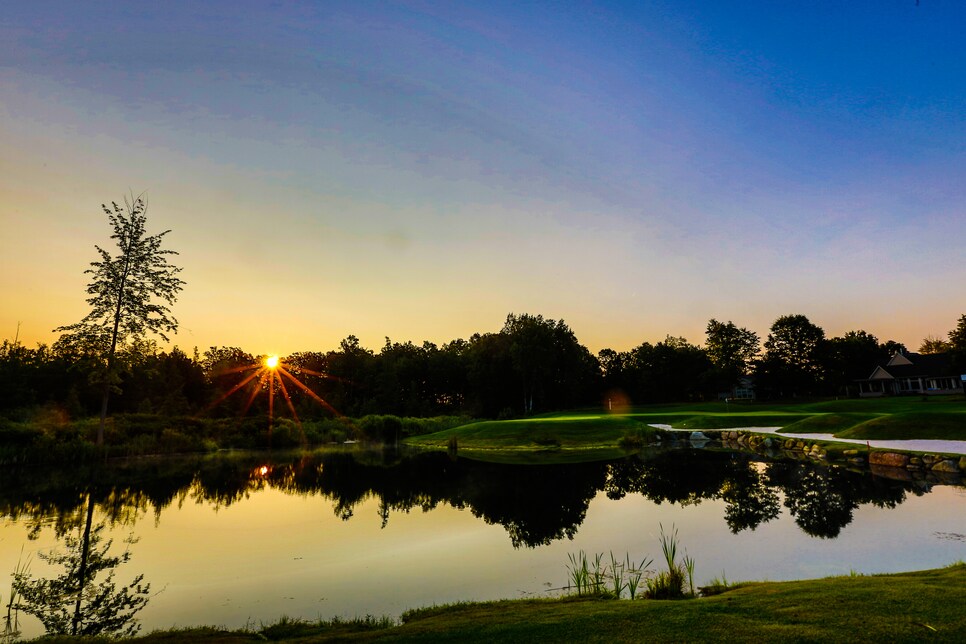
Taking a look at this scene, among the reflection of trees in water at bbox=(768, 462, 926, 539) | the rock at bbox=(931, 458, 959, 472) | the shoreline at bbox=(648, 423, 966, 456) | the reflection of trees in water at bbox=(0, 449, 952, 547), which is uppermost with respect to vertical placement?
the shoreline at bbox=(648, 423, 966, 456)

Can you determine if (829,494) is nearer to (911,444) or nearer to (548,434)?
(911,444)

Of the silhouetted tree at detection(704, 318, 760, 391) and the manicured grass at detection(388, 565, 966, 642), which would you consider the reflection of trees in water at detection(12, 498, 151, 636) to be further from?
the silhouetted tree at detection(704, 318, 760, 391)

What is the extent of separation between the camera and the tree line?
77938 millimetres

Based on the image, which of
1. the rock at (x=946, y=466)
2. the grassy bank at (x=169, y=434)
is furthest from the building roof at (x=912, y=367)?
the rock at (x=946, y=466)

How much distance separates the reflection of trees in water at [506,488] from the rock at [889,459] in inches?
86.5

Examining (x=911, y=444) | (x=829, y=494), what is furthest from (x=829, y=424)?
(x=829, y=494)

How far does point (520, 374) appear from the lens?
92.4 metres

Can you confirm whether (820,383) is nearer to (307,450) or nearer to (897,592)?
(307,450)

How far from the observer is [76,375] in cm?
6241

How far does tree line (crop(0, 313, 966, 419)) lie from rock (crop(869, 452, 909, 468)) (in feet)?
193

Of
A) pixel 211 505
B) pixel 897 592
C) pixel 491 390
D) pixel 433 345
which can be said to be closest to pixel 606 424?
pixel 211 505

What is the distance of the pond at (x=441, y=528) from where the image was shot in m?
10.6

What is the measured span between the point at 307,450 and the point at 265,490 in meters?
22.4

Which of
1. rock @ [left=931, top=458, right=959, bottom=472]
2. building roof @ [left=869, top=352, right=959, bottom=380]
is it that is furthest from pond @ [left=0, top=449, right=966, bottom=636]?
building roof @ [left=869, top=352, right=959, bottom=380]
